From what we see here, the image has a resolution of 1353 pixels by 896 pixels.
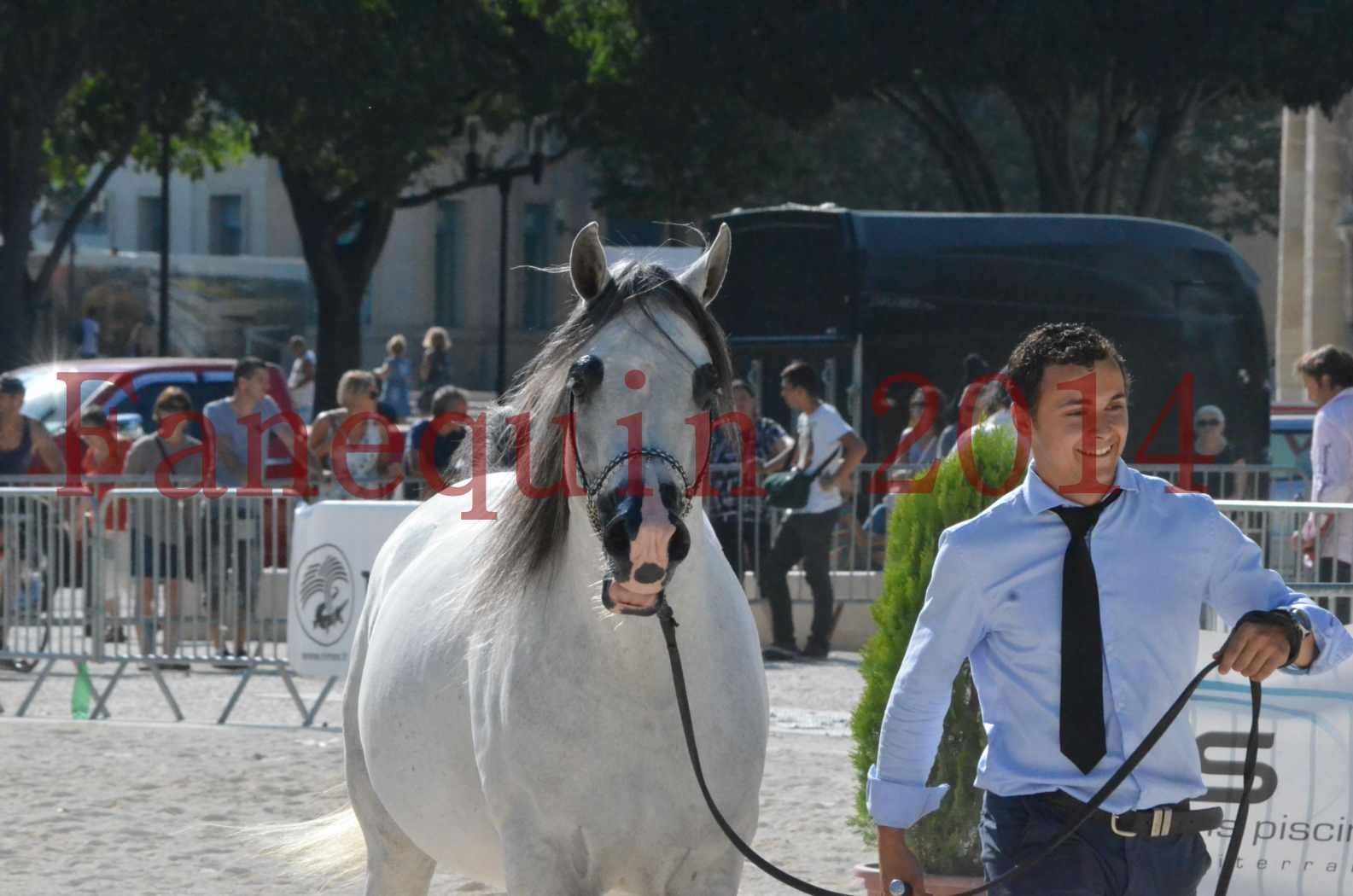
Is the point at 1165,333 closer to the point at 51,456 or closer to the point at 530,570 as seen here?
the point at 51,456

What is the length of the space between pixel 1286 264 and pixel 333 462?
20.7 m

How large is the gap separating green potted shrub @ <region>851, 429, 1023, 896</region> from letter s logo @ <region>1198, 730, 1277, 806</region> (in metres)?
0.70

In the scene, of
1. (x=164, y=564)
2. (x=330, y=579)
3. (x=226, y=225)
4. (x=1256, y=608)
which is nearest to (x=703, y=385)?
(x=1256, y=608)

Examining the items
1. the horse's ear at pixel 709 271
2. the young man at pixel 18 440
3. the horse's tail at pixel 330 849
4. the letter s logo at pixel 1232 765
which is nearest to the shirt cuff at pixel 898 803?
the horse's ear at pixel 709 271

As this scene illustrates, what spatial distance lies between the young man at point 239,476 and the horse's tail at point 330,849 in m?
5.34

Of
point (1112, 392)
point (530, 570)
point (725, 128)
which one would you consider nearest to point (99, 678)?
point (530, 570)

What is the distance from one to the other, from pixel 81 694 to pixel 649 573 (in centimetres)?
844

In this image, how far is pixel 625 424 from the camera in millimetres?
3949

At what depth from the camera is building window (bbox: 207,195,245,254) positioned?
57312 millimetres

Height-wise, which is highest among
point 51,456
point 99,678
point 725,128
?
point 725,128

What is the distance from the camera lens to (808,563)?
1391 centimetres

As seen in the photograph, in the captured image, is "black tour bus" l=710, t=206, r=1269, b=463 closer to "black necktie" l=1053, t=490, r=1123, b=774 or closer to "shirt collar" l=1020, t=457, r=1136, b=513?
"shirt collar" l=1020, t=457, r=1136, b=513

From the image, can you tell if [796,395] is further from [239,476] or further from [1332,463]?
[239,476]

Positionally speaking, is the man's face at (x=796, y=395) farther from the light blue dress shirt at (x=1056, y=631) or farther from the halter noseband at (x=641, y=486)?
the light blue dress shirt at (x=1056, y=631)
